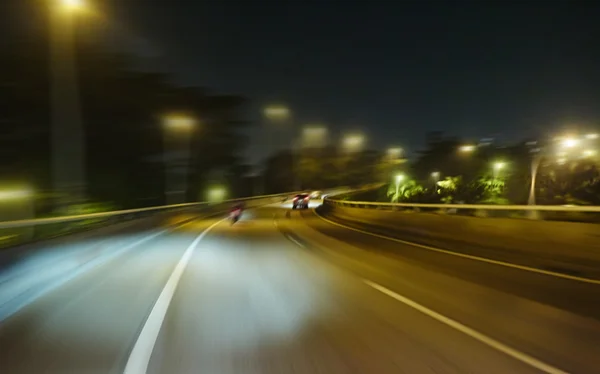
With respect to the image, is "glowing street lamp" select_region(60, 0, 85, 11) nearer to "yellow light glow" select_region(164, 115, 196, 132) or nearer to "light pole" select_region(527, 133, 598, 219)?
"light pole" select_region(527, 133, 598, 219)

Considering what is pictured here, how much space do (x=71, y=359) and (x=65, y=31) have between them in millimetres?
16684

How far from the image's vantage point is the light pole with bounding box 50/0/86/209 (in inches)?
837

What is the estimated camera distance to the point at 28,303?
444 inches

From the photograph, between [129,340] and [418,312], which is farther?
[418,312]

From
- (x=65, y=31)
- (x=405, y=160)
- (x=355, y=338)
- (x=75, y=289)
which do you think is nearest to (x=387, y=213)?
(x=65, y=31)

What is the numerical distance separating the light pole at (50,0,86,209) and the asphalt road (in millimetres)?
7911

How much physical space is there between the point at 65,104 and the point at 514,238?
58.6ft

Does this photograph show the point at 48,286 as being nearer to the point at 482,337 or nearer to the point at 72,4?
the point at 482,337

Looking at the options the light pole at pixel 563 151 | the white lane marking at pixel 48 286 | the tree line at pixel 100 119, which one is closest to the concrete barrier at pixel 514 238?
the light pole at pixel 563 151

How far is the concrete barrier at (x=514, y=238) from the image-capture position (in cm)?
1498

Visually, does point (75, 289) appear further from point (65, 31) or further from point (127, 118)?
point (127, 118)

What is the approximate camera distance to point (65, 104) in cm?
2597

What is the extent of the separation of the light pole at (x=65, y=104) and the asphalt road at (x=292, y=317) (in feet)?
26.0

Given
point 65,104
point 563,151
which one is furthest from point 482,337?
point 563,151
